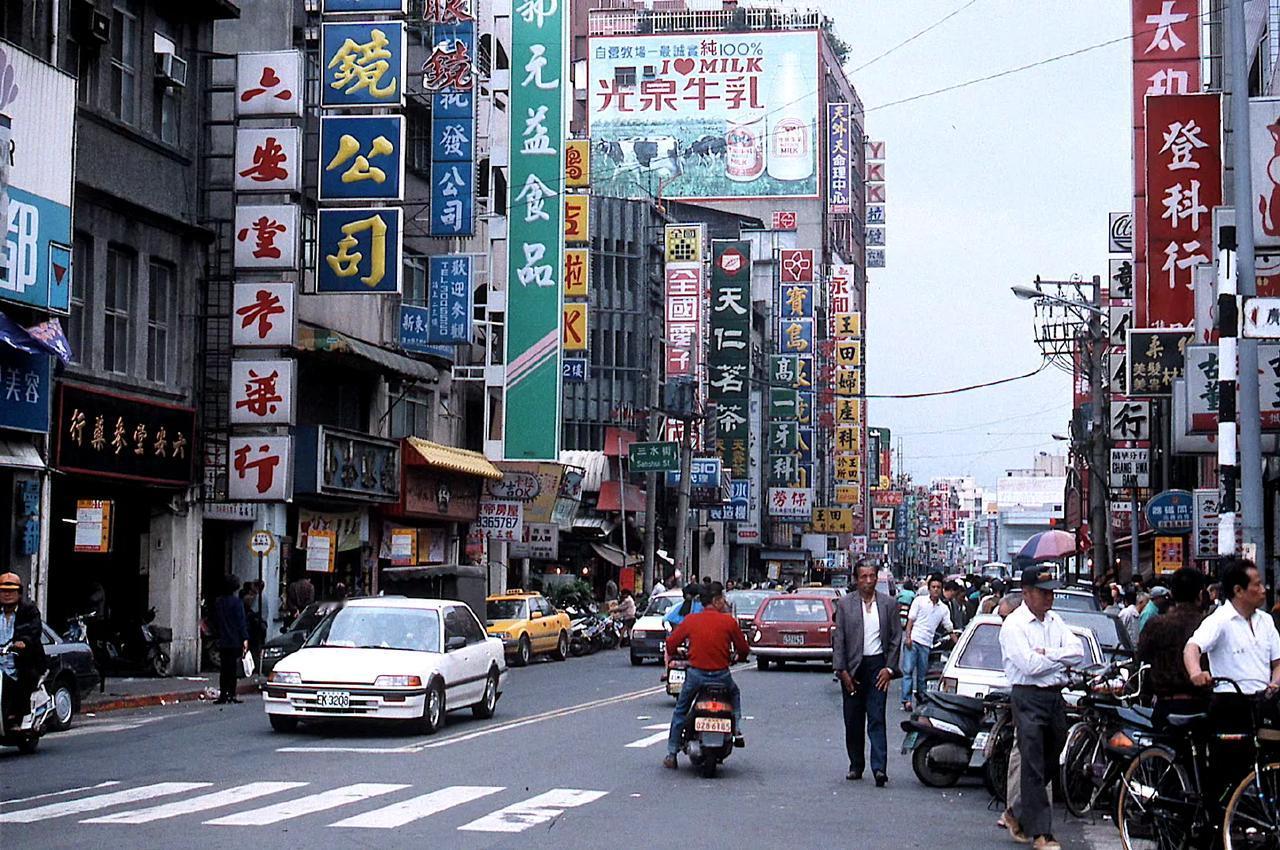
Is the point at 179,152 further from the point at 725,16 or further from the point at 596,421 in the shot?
the point at 725,16

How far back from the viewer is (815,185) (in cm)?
13050

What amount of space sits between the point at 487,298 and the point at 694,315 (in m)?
27.7

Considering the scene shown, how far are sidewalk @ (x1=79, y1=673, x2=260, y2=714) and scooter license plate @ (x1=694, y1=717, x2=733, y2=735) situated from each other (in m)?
11.0

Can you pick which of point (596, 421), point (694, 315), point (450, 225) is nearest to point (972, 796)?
point (450, 225)

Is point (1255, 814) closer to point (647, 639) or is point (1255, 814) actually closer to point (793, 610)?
point (793, 610)

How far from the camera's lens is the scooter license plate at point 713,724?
53.6ft

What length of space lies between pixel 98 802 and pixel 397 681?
6094 millimetres

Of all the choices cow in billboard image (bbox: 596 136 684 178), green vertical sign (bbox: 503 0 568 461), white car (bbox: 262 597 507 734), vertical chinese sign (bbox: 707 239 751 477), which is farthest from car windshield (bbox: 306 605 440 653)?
cow in billboard image (bbox: 596 136 684 178)

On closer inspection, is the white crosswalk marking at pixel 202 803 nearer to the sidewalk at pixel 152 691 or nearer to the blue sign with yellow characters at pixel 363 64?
the sidewalk at pixel 152 691

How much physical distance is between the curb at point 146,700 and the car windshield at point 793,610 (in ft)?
36.7

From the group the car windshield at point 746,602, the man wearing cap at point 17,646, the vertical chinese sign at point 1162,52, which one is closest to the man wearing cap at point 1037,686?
the man wearing cap at point 17,646

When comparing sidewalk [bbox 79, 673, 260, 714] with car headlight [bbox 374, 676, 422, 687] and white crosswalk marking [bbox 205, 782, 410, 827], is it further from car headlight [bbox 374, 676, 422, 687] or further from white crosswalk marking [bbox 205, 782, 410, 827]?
white crosswalk marking [bbox 205, 782, 410, 827]

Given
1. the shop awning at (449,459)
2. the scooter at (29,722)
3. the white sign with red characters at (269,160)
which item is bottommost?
the scooter at (29,722)

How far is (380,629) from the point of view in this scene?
21.2 m
